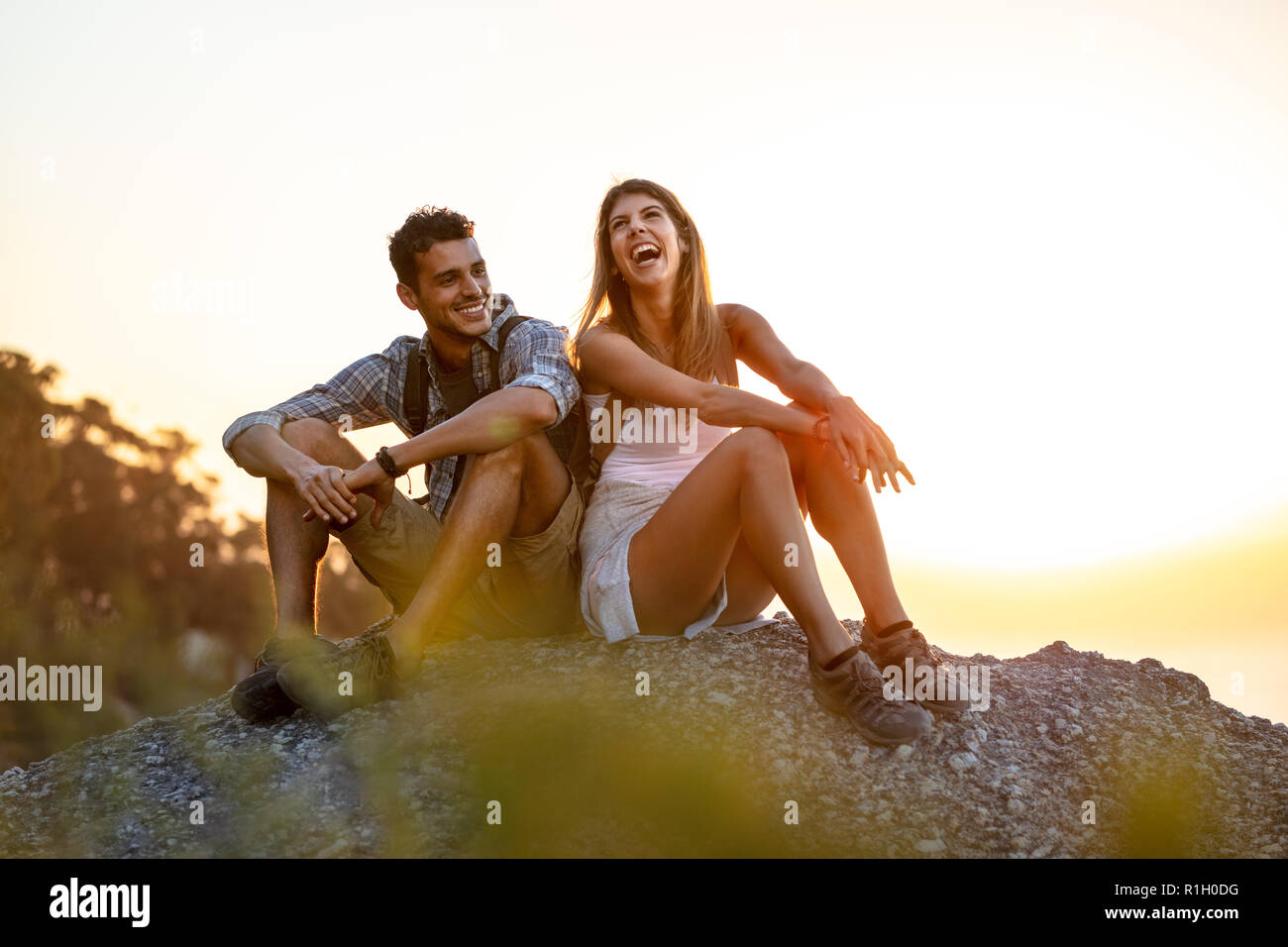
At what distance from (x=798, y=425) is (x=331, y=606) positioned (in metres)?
14.8

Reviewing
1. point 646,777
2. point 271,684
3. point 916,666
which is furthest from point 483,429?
point 916,666

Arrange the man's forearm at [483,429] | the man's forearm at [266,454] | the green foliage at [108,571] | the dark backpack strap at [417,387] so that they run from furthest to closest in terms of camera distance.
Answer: the green foliage at [108,571] < the dark backpack strap at [417,387] < the man's forearm at [266,454] < the man's forearm at [483,429]

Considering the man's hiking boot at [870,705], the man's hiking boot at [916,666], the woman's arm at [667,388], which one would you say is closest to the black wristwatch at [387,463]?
the woman's arm at [667,388]

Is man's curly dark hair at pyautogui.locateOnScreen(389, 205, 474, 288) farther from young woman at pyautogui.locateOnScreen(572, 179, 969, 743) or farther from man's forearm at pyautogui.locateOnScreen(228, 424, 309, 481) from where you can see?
man's forearm at pyautogui.locateOnScreen(228, 424, 309, 481)

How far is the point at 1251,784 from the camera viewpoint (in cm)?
465

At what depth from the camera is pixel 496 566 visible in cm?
474

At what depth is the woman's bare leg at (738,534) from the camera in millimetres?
4121

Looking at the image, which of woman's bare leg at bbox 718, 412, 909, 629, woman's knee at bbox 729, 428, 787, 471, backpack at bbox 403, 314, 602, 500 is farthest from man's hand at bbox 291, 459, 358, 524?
woman's bare leg at bbox 718, 412, 909, 629

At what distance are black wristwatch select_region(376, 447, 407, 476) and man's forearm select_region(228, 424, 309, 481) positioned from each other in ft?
1.05

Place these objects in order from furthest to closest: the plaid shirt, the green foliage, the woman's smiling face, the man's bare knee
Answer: the green foliage → the woman's smiling face → the plaid shirt → the man's bare knee

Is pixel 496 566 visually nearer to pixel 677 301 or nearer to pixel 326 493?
pixel 326 493

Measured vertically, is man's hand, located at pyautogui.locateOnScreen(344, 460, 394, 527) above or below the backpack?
below

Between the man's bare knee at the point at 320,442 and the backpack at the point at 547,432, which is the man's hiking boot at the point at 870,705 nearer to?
the backpack at the point at 547,432

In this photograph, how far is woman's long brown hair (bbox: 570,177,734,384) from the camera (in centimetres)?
498
